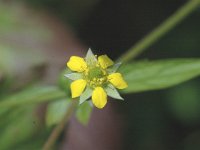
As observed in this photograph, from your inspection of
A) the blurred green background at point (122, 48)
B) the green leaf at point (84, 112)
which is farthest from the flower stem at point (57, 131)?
the blurred green background at point (122, 48)

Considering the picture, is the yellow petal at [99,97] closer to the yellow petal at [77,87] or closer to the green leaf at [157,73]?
the yellow petal at [77,87]

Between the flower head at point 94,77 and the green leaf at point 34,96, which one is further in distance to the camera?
the green leaf at point 34,96

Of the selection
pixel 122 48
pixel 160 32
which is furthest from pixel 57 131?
pixel 122 48

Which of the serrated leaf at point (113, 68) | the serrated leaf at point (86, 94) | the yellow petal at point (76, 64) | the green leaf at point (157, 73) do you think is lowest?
the green leaf at point (157, 73)

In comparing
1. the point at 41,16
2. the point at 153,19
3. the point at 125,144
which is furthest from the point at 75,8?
the point at 125,144

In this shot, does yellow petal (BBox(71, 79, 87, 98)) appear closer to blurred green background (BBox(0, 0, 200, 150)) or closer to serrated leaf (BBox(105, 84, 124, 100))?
serrated leaf (BBox(105, 84, 124, 100))

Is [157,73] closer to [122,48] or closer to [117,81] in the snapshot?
[117,81]

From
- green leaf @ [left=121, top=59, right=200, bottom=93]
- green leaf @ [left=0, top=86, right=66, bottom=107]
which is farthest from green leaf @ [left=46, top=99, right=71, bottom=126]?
green leaf @ [left=121, top=59, right=200, bottom=93]
